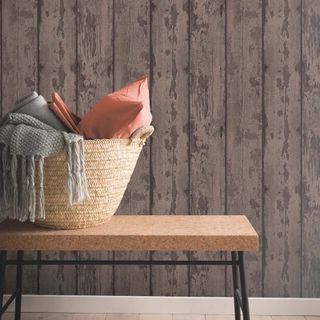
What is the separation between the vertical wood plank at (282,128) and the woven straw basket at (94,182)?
29.9 inches

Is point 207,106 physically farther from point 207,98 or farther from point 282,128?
point 282,128

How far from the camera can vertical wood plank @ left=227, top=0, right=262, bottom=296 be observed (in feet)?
7.37

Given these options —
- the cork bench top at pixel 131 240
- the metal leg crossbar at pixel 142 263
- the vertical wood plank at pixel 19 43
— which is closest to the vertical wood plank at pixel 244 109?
the metal leg crossbar at pixel 142 263

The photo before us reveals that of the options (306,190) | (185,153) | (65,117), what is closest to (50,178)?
(65,117)

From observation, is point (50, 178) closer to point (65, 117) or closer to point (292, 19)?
point (65, 117)

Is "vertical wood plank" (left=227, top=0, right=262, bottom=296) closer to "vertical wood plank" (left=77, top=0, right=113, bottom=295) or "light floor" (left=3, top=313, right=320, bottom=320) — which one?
"light floor" (left=3, top=313, right=320, bottom=320)

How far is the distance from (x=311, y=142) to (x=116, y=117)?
1005mm

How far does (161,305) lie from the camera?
2.28 meters

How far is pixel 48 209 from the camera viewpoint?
162 cm

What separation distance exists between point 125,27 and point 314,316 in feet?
4.96

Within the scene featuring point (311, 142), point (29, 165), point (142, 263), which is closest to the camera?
point (29, 165)

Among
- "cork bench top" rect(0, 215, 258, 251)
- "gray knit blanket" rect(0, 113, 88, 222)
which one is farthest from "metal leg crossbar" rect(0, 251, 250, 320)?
"gray knit blanket" rect(0, 113, 88, 222)

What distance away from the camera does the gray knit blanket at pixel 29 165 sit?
60.1 inches

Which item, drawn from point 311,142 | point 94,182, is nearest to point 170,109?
point 311,142
